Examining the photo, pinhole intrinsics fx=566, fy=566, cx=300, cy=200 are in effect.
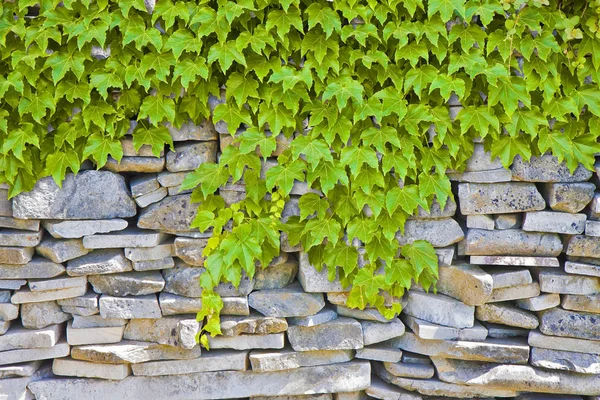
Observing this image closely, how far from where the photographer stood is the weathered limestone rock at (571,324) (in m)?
2.42

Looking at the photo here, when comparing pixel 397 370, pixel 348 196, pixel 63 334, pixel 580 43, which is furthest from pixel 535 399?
pixel 63 334

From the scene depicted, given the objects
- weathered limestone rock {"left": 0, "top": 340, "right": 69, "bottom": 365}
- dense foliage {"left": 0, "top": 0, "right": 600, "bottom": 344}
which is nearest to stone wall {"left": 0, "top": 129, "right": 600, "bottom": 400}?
weathered limestone rock {"left": 0, "top": 340, "right": 69, "bottom": 365}

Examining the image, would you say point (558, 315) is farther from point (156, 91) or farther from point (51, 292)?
point (51, 292)

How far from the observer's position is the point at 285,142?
2.33 metres

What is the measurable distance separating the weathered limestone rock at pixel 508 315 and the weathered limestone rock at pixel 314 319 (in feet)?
2.14

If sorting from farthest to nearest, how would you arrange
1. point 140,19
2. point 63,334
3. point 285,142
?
1. point 63,334
2. point 285,142
3. point 140,19

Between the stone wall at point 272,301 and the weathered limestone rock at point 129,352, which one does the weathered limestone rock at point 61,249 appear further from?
the weathered limestone rock at point 129,352

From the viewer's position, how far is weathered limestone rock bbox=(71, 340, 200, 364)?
7.88 ft

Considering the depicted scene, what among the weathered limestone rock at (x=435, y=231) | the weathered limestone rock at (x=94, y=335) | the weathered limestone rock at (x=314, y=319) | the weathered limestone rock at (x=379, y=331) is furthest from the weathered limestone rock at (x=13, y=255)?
the weathered limestone rock at (x=435, y=231)

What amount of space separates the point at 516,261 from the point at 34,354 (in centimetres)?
209

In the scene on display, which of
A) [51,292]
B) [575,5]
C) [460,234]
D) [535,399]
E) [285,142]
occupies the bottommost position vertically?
[535,399]

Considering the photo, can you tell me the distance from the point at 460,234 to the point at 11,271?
189 cm

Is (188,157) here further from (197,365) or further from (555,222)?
(555,222)

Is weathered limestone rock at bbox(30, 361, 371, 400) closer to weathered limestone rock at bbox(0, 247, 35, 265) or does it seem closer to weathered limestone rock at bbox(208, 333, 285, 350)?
weathered limestone rock at bbox(208, 333, 285, 350)
